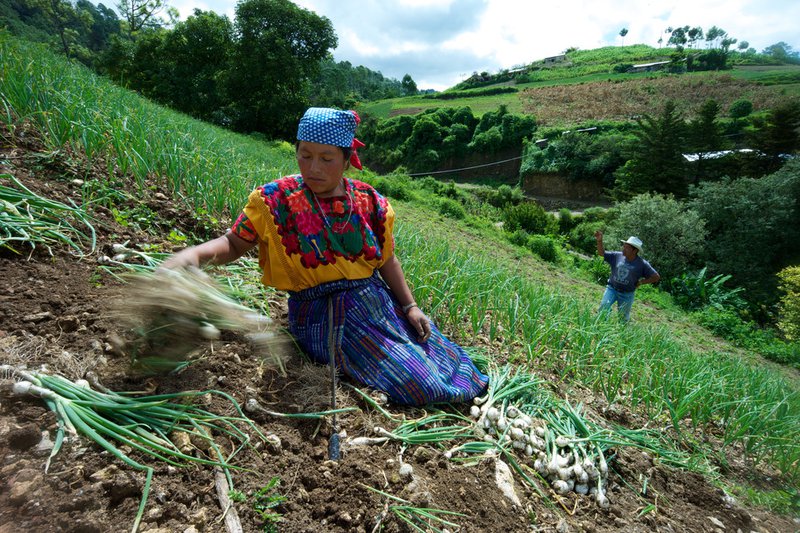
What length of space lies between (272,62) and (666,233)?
19.4 m

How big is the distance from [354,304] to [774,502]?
2026mm

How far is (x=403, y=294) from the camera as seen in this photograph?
5.81 feet

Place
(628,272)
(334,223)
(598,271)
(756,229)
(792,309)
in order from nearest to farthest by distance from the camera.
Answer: (334,223) < (628,272) < (792,309) < (598,271) < (756,229)

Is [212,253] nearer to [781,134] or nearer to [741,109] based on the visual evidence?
[781,134]

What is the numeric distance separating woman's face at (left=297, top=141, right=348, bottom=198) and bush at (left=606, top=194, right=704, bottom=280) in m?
16.9

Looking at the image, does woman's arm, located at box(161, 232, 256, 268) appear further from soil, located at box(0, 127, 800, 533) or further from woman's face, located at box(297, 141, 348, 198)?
woman's face, located at box(297, 141, 348, 198)

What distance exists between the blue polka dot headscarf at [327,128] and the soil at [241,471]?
0.76 meters

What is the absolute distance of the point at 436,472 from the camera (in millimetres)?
1284

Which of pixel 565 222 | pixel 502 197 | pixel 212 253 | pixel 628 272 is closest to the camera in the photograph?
pixel 212 253

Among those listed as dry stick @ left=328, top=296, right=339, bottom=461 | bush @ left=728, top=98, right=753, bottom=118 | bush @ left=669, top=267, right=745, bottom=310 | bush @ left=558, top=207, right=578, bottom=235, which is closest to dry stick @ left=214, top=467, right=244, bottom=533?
dry stick @ left=328, top=296, right=339, bottom=461

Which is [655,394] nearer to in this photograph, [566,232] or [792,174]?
[792,174]

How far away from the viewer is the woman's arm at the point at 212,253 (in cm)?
118

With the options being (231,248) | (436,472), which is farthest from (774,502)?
(231,248)

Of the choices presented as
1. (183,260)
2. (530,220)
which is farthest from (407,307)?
(530,220)
